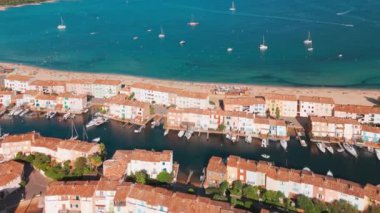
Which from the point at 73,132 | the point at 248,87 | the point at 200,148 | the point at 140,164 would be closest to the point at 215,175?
the point at 140,164

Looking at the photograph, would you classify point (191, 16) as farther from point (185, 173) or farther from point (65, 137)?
point (185, 173)

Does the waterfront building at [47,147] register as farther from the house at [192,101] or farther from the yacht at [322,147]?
the yacht at [322,147]

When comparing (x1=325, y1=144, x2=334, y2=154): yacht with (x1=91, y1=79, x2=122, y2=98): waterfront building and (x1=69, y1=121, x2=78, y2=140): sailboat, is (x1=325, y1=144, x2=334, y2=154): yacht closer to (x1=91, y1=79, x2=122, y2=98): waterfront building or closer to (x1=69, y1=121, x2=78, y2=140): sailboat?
(x1=69, y1=121, x2=78, y2=140): sailboat

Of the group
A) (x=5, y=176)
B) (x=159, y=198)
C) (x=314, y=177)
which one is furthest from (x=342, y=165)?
(x=5, y=176)

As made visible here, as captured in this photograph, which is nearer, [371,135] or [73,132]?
[371,135]

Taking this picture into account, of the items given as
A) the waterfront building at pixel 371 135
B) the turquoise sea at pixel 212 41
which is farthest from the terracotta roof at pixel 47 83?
the waterfront building at pixel 371 135

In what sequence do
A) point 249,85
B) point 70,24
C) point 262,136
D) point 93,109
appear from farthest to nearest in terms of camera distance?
point 70,24 < point 249,85 < point 93,109 < point 262,136

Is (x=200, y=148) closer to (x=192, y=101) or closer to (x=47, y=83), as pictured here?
(x=192, y=101)
